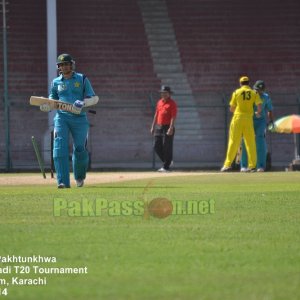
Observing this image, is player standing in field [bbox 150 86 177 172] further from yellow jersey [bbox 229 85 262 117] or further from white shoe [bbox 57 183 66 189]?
white shoe [bbox 57 183 66 189]

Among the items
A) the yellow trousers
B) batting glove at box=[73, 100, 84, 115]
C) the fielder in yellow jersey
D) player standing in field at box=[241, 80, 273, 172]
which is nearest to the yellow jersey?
the fielder in yellow jersey

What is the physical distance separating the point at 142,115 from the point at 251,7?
471 cm

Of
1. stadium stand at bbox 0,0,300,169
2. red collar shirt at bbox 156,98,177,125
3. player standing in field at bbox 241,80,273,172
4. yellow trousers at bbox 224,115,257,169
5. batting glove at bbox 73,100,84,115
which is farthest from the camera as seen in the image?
stadium stand at bbox 0,0,300,169

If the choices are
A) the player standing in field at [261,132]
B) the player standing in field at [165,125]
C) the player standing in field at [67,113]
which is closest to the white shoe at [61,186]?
the player standing in field at [67,113]

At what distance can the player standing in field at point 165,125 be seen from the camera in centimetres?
2483

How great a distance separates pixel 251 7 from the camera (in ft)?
107

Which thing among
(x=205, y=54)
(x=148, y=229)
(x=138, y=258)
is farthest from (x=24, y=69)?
(x=138, y=258)

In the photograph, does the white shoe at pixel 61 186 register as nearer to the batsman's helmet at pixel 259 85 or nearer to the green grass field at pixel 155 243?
the green grass field at pixel 155 243

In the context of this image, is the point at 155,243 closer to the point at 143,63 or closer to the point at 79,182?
the point at 79,182

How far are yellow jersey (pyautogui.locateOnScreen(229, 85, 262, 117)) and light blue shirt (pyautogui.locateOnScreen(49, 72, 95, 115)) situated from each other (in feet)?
21.4

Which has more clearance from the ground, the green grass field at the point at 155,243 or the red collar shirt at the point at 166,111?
the red collar shirt at the point at 166,111

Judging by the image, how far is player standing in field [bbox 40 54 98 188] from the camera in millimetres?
16047

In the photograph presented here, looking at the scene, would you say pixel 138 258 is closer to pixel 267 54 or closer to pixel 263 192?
pixel 263 192

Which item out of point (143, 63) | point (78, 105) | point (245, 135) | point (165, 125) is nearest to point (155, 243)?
point (78, 105)
